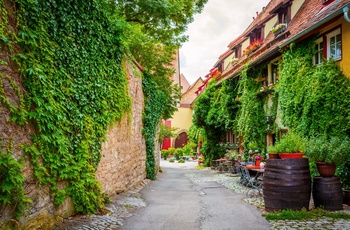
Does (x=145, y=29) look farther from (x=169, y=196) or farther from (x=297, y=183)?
(x=297, y=183)

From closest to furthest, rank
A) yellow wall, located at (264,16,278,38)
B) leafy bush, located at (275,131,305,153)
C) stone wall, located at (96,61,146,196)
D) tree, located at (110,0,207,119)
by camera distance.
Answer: leafy bush, located at (275,131,305,153) → stone wall, located at (96,61,146,196) → tree, located at (110,0,207,119) → yellow wall, located at (264,16,278,38)

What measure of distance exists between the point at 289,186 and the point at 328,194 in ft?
3.12

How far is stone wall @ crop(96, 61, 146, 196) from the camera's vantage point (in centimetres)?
701

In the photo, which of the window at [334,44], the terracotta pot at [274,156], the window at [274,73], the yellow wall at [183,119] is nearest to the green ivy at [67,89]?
the terracotta pot at [274,156]

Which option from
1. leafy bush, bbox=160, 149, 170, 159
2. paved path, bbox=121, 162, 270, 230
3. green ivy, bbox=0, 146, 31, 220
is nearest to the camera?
green ivy, bbox=0, 146, 31, 220

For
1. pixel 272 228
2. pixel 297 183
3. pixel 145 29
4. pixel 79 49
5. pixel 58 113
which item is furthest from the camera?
pixel 145 29

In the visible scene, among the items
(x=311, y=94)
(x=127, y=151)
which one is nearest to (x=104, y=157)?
(x=127, y=151)

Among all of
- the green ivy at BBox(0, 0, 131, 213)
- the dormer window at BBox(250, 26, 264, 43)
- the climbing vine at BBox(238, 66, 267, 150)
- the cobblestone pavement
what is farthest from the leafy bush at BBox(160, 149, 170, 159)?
the green ivy at BBox(0, 0, 131, 213)

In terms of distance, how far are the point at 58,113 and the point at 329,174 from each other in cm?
558

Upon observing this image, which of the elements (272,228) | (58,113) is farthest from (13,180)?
(272,228)

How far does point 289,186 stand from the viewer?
20.1 ft

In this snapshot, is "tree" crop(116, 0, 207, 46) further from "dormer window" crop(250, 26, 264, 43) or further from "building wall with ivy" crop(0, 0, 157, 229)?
"building wall with ivy" crop(0, 0, 157, 229)

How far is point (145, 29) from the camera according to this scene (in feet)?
43.7

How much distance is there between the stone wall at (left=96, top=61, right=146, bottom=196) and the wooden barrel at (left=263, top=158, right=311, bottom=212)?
3.52 meters
